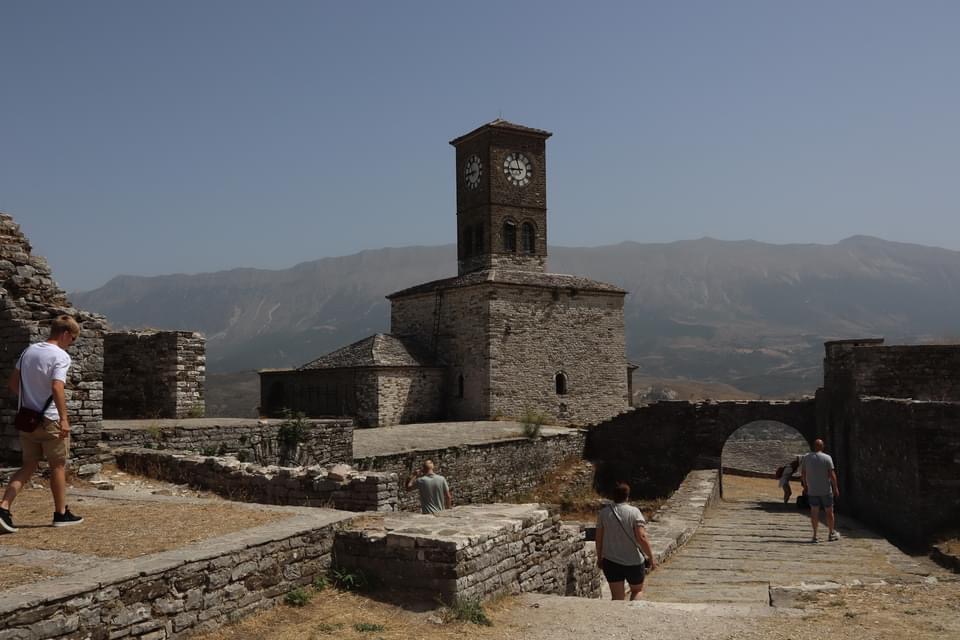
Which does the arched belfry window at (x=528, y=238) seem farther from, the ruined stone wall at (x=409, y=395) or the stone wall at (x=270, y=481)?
the stone wall at (x=270, y=481)

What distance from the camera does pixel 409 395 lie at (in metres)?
31.4

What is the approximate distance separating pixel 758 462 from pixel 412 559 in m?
41.6

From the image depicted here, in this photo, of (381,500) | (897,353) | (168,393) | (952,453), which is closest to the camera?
(381,500)

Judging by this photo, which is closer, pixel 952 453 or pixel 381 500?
pixel 381 500

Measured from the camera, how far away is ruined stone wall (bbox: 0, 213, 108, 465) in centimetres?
1073

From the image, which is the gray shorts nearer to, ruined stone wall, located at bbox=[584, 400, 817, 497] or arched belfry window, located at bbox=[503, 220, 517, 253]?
ruined stone wall, located at bbox=[584, 400, 817, 497]

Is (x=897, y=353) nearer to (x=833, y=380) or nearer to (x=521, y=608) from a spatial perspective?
(x=833, y=380)

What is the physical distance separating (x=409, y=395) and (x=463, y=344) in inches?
130

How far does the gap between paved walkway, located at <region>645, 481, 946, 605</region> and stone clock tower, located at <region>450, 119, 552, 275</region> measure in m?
21.9

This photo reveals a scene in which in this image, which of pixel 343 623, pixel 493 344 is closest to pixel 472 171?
pixel 493 344

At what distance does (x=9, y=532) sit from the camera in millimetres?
7109

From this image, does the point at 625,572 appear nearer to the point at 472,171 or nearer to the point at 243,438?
the point at 243,438

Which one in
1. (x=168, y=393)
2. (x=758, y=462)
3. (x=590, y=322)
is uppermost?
(x=590, y=322)

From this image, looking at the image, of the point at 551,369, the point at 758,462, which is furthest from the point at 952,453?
the point at 758,462
